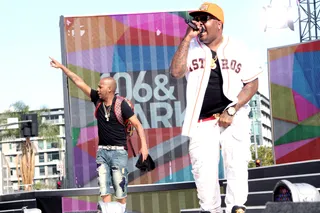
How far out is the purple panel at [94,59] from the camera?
866 inches

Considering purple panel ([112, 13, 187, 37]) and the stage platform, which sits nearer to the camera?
the stage platform

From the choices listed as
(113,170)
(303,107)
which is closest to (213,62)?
(113,170)

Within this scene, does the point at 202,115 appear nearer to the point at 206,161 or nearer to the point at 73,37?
the point at 206,161

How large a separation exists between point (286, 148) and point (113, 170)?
14327mm

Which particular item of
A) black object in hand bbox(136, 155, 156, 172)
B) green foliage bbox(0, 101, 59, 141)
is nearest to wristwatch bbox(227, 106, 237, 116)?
black object in hand bbox(136, 155, 156, 172)

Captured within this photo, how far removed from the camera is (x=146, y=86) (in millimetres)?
21906

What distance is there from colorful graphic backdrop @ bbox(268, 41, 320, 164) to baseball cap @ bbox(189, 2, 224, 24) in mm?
15312

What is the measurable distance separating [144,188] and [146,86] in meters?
4.80

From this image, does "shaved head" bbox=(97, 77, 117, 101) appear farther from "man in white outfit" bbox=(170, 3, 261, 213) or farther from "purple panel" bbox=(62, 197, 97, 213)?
"purple panel" bbox=(62, 197, 97, 213)

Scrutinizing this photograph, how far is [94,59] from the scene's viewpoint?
2214 centimetres

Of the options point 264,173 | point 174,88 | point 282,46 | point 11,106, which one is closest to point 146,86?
point 174,88

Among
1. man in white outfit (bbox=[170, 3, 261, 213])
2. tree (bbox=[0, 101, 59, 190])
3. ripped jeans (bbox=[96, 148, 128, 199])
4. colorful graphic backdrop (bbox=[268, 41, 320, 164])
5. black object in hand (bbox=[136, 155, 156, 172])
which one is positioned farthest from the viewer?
tree (bbox=[0, 101, 59, 190])

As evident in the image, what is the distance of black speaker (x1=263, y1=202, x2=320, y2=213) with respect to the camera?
403 cm

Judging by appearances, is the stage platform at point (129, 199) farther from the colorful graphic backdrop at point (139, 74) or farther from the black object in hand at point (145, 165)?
the black object in hand at point (145, 165)
